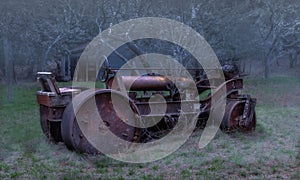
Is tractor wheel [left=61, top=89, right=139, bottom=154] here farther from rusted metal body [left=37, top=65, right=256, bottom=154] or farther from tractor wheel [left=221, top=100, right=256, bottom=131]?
tractor wheel [left=221, top=100, right=256, bottom=131]

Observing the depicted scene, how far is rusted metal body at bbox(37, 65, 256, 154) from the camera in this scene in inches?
197

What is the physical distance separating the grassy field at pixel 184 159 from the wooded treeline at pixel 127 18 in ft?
19.2

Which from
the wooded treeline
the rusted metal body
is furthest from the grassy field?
the wooded treeline

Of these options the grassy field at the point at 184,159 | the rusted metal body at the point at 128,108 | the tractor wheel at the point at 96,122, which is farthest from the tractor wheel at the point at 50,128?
the tractor wheel at the point at 96,122

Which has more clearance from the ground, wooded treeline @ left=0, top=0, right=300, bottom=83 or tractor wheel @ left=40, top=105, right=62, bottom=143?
wooded treeline @ left=0, top=0, right=300, bottom=83

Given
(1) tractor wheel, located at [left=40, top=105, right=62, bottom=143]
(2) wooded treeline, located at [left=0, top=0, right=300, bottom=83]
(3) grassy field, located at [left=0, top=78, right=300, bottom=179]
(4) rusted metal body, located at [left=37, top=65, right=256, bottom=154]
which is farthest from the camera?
(2) wooded treeline, located at [left=0, top=0, right=300, bottom=83]

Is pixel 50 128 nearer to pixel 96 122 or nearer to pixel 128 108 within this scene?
pixel 96 122

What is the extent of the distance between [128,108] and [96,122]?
20.5 inches

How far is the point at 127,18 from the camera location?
1202 cm

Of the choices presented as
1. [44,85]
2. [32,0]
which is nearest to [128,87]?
[44,85]

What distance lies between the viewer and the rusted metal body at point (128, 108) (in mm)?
5016

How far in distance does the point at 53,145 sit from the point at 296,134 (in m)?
4.01

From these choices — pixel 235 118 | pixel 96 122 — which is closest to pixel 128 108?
pixel 96 122

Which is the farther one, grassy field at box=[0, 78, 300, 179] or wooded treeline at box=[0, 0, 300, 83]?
wooded treeline at box=[0, 0, 300, 83]
